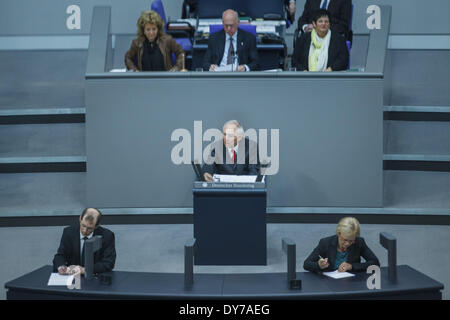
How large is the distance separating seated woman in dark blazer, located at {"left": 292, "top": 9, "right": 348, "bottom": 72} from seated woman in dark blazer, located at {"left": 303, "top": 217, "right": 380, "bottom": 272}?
3098mm

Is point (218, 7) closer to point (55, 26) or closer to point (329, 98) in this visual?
point (329, 98)

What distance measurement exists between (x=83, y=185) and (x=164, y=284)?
375cm

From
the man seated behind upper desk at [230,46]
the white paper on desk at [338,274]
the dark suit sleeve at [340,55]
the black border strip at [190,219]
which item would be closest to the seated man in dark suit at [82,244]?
the white paper on desk at [338,274]

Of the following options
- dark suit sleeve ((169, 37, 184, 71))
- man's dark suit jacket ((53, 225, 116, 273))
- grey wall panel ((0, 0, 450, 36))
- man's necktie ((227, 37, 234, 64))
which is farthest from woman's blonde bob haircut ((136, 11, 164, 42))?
grey wall panel ((0, 0, 450, 36))

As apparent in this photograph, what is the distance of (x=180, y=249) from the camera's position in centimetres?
724

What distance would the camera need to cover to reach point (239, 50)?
884 cm

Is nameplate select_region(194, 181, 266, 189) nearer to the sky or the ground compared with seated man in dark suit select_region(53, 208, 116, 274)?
nearer to the sky

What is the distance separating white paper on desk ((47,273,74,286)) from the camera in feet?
16.7

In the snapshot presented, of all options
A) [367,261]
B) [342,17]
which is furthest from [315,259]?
[342,17]

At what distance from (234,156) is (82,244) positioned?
1.98 meters

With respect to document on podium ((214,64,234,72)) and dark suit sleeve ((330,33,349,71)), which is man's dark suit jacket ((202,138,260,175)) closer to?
document on podium ((214,64,234,72))

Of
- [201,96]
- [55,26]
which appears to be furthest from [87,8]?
[201,96]

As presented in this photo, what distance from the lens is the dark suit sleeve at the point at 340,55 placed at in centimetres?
846
